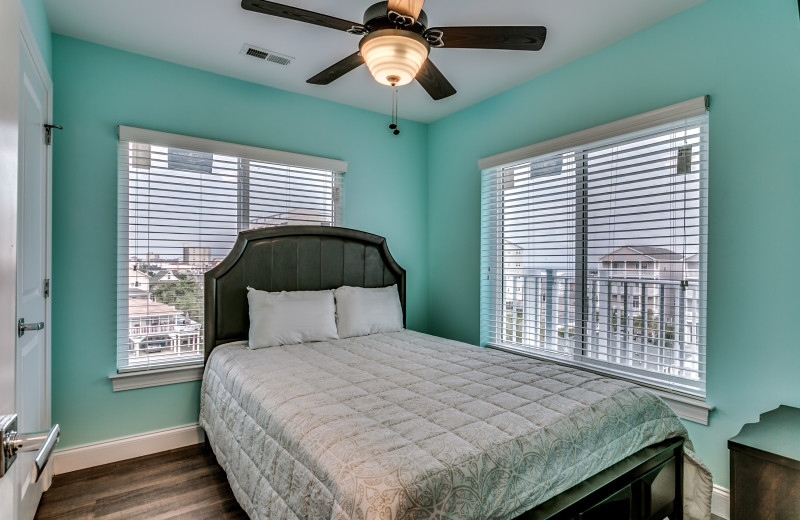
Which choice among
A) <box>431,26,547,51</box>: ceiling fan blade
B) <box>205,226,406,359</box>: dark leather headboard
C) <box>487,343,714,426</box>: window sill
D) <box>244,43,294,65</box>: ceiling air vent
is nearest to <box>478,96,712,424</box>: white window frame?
<box>487,343,714,426</box>: window sill

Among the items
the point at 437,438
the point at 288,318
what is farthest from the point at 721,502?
the point at 288,318

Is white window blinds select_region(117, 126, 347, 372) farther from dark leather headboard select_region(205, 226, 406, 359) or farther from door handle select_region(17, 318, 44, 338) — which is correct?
door handle select_region(17, 318, 44, 338)

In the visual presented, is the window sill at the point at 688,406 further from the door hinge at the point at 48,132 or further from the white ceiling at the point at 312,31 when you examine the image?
the door hinge at the point at 48,132

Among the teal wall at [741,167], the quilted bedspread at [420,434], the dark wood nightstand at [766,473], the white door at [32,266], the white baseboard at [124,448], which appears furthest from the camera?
the white baseboard at [124,448]

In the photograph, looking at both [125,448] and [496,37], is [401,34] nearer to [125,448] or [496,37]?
[496,37]

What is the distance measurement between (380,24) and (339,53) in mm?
1102

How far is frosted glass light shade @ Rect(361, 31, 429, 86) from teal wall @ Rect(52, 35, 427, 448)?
5.73 feet

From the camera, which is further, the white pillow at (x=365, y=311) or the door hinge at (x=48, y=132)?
the white pillow at (x=365, y=311)

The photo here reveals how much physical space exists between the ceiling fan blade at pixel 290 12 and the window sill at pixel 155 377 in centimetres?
233

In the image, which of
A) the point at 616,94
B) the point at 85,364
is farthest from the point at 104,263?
the point at 616,94

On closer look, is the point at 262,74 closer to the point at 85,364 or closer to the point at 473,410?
the point at 85,364

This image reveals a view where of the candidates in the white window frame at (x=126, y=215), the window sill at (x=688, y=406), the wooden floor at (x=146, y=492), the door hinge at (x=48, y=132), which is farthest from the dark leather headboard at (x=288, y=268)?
the window sill at (x=688, y=406)

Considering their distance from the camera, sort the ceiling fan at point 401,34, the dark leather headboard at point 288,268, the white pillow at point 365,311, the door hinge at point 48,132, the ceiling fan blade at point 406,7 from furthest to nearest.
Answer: the white pillow at point 365,311, the dark leather headboard at point 288,268, the door hinge at point 48,132, the ceiling fan at point 401,34, the ceiling fan blade at point 406,7

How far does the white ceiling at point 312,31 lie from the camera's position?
221 centimetres
